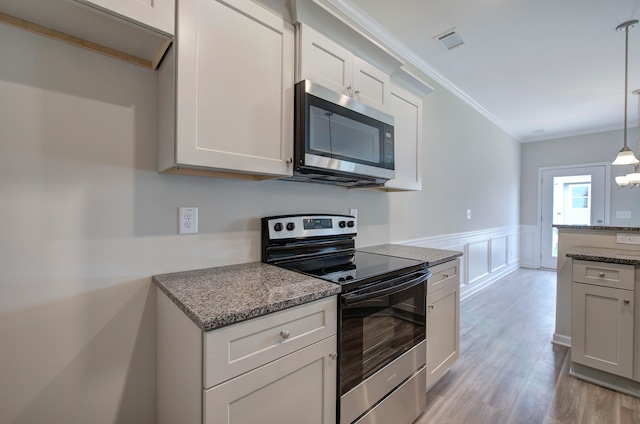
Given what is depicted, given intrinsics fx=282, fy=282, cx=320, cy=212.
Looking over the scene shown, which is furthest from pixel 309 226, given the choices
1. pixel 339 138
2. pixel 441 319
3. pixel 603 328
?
pixel 603 328

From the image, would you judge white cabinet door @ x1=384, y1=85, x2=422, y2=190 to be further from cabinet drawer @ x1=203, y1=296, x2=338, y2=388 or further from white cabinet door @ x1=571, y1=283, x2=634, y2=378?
white cabinet door @ x1=571, y1=283, x2=634, y2=378

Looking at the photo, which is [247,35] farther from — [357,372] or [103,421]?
[103,421]

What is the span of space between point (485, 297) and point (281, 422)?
3.72 m

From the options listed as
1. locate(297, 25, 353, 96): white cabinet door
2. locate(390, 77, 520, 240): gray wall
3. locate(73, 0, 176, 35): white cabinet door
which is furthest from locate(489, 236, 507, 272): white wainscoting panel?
locate(73, 0, 176, 35): white cabinet door

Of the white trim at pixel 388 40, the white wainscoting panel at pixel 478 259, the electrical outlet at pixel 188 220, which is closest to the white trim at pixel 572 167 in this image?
the white wainscoting panel at pixel 478 259

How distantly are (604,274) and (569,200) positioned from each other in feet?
14.5

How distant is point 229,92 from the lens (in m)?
1.22

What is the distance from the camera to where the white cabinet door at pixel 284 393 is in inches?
33.8

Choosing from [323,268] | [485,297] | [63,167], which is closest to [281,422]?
[323,268]

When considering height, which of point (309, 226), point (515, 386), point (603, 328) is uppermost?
point (309, 226)

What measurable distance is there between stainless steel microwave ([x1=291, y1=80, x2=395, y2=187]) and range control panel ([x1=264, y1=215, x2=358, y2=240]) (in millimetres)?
251

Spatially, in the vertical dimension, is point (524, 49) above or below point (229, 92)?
above

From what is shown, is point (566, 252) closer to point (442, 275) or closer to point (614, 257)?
point (614, 257)

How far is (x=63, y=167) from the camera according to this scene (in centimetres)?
110
